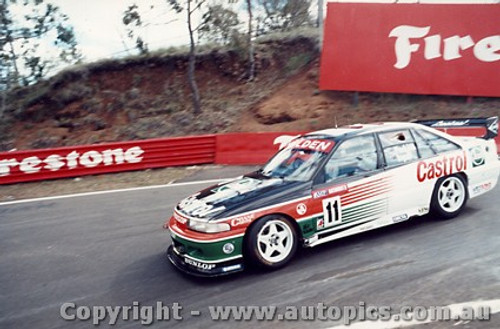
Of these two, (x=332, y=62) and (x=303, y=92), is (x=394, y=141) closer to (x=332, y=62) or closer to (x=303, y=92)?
(x=332, y=62)

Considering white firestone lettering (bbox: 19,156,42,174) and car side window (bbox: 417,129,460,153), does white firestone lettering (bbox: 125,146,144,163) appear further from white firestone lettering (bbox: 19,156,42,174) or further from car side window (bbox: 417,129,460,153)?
car side window (bbox: 417,129,460,153)

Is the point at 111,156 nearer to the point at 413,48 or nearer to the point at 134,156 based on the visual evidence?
the point at 134,156

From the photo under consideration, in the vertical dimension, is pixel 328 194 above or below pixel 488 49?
below

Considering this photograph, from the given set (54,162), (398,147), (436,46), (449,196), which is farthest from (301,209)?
(436,46)

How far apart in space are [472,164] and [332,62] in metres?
10.3

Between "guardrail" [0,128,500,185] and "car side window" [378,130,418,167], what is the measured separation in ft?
18.8

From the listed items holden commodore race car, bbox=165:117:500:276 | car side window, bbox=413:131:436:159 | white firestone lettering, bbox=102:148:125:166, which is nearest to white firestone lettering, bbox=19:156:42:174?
white firestone lettering, bbox=102:148:125:166

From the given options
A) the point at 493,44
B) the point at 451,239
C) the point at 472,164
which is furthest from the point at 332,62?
the point at 451,239

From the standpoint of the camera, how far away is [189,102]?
20656mm

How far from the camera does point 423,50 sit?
14625 millimetres

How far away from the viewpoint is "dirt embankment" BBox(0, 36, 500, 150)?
53.0 feet

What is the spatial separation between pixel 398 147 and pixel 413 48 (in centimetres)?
1079

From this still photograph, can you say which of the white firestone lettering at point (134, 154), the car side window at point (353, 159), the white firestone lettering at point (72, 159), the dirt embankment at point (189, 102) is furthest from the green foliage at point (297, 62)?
the car side window at point (353, 159)

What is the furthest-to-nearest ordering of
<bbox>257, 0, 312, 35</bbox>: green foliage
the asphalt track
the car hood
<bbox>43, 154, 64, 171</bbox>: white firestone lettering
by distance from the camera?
<bbox>257, 0, 312, 35</bbox>: green foliage
<bbox>43, 154, 64, 171</bbox>: white firestone lettering
the car hood
the asphalt track
